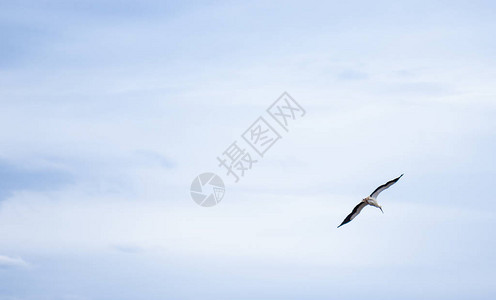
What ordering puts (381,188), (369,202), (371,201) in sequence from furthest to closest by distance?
(369,202), (371,201), (381,188)

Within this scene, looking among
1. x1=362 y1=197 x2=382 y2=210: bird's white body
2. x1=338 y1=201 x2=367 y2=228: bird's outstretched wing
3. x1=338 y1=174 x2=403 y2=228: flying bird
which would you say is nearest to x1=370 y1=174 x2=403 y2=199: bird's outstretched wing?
x1=338 y1=174 x2=403 y2=228: flying bird

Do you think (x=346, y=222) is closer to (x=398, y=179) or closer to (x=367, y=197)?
(x=367, y=197)

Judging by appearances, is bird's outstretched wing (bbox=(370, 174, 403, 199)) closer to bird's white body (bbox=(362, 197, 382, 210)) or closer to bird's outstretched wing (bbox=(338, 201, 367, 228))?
bird's white body (bbox=(362, 197, 382, 210))

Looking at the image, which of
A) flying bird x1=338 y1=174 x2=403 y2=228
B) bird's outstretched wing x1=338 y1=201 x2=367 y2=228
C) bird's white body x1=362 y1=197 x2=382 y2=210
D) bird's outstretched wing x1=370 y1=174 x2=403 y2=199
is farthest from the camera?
bird's outstretched wing x1=338 y1=201 x2=367 y2=228

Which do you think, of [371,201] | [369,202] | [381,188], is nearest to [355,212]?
[369,202]

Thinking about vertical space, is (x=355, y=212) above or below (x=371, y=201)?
below

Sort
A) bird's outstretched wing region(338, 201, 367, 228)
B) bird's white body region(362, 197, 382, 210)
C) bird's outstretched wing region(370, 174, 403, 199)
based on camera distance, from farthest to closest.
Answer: bird's outstretched wing region(338, 201, 367, 228)
bird's white body region(362, 197, 382, 210)
bird's outstretched wing region(370, 174, 403, 199)

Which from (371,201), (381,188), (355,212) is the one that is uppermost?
(381,188)

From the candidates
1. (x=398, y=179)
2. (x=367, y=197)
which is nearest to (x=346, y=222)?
(x=367, y=197)

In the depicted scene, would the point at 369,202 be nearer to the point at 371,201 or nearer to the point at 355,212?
the point at 371,201

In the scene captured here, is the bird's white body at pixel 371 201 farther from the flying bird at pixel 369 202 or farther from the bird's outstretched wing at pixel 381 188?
the bird's outstretched wing at pixel 381 188

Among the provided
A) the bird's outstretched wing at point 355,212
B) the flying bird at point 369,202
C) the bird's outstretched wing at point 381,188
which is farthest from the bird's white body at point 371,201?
the bird's outstretched wing at point 355,212

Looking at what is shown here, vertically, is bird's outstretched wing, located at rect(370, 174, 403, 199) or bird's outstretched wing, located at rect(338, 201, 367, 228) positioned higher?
bird's outstretched wing, located at rect(370, 174, 403, 199)

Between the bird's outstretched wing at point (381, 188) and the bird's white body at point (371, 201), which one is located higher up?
the bird's outstretched wing at point (381, 188)
